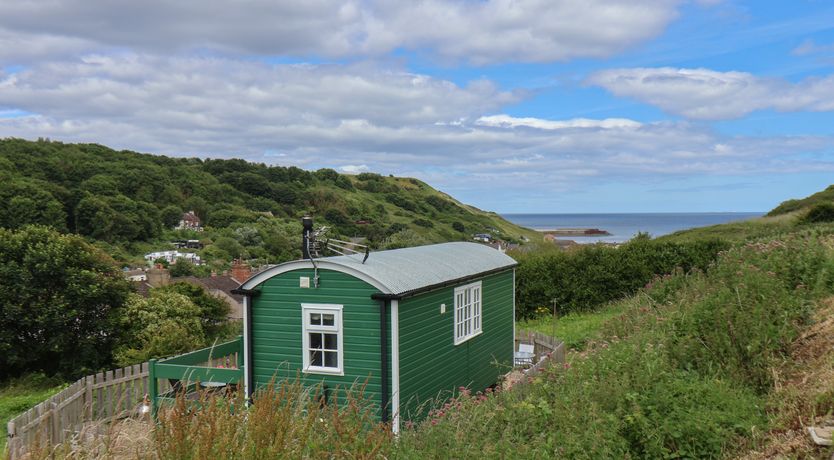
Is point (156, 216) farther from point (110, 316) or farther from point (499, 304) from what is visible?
point (499, 304)

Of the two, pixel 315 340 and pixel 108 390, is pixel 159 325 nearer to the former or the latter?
pixel 108 390

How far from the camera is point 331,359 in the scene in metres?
8.97

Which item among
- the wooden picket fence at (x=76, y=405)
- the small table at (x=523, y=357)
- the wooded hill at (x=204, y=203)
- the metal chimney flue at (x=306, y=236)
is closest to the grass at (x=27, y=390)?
the wooden picket fence at (x=76, y=405)

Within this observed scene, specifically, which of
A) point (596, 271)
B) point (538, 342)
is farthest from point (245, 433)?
point (596, 271)

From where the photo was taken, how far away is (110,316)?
59.6ft

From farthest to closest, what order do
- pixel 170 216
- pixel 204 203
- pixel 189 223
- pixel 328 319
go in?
pixel 204 203
pixel 170 216
pixel 189 223
pixel 328 319

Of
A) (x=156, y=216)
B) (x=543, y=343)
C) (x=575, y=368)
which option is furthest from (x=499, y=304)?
(x=156, y=216)

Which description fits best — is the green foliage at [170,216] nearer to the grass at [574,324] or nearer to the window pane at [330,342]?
the grass at [574,324]

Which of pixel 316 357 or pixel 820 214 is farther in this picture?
pixel 820 214

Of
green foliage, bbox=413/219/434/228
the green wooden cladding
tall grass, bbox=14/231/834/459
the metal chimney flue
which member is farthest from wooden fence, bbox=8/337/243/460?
green foliage, bbox=413/219/434/228

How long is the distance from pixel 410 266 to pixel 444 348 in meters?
1.51

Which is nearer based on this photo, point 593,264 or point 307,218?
point 307,218

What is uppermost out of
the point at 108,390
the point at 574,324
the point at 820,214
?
the point at 820,214

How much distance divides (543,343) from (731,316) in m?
7.53
